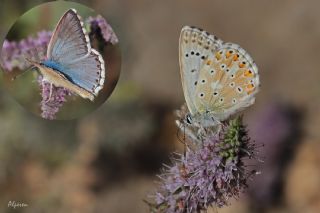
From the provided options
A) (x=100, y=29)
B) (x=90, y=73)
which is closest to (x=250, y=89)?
(x=100, y=29)

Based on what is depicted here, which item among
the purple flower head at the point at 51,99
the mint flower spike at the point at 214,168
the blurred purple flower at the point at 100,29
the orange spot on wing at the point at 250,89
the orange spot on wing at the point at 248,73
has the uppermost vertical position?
the blurred purple flower at the point at 100,29

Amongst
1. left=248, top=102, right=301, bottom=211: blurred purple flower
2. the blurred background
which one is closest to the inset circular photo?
the blurred background

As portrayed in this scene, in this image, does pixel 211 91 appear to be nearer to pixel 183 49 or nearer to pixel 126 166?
pixel 183 49

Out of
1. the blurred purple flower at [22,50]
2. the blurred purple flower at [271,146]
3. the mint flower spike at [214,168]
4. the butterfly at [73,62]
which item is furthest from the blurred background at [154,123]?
the butterfly at [73,62]

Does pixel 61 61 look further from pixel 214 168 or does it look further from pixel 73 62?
pixel 214 168

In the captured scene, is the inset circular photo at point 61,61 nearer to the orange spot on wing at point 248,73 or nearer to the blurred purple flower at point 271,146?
the orange spot on wing at point 248,73

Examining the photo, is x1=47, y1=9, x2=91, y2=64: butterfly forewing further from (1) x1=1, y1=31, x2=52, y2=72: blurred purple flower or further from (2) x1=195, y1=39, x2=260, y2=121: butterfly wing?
(2) x1=195, y1=39, x2=260, y2=121: butterfly wing
